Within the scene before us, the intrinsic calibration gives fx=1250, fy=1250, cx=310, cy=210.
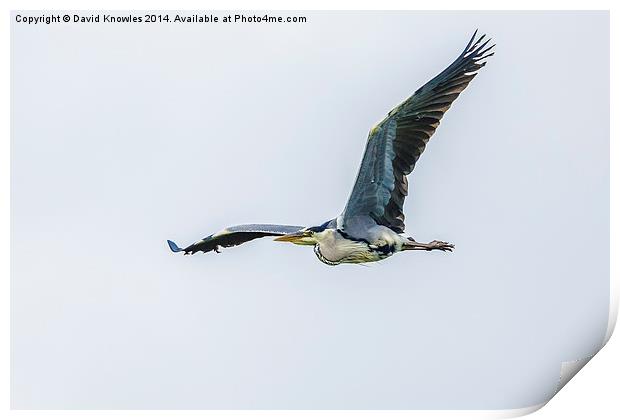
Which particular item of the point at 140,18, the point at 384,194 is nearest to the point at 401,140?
the point at 384,194

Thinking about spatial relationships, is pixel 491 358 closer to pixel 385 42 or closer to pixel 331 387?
pixel 331 387

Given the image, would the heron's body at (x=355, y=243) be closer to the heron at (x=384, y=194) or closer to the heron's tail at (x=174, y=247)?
the heron at (x=384, y=194)

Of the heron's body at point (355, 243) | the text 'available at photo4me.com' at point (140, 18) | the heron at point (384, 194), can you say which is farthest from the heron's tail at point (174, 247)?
the text 'available at photo4me.com' at point (140, 18)

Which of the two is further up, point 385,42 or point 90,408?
point 385,42

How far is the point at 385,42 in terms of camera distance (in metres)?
3.54

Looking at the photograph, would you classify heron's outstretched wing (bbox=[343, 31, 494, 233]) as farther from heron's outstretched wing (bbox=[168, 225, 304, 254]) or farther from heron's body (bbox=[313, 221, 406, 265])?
heron's outstretched wing (bbox=[168, 225, 304, 254])

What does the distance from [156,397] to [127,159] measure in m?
0.69

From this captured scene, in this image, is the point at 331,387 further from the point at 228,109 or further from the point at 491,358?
the point at 228,109

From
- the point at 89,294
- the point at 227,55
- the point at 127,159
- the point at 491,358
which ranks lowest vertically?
the point at 491,358

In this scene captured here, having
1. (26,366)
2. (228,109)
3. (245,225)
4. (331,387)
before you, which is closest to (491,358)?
(331,387)

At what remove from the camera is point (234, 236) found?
3521mm

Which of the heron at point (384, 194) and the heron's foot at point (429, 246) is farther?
the heron's foot at point (429, 246)

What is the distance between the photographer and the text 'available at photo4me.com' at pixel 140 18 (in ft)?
11.6

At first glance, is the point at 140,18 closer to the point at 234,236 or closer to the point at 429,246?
the point at 234,236
